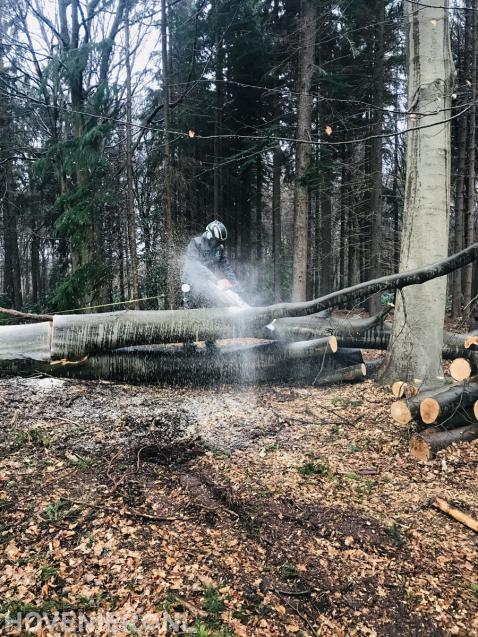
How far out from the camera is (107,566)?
7.43 ft

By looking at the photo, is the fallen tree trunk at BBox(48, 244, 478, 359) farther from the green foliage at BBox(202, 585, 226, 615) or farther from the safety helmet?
the green foliage at BBox(202, 585, 226, 615)

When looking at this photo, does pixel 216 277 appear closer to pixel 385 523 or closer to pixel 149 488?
pixel 149 488

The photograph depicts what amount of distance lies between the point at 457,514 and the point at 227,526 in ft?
5.55

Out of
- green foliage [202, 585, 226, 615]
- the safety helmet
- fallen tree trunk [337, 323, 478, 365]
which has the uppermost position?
the safety helmet

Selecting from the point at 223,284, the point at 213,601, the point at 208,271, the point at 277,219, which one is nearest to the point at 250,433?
the point at 213,601

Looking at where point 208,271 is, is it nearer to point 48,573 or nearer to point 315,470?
point 315,470

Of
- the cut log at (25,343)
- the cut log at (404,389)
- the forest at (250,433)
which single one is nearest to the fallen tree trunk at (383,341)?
the forest at (250,433)

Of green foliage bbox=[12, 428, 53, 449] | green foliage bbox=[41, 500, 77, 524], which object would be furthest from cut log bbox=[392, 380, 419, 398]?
green foliage bbox=[12, 428, 53, 449]

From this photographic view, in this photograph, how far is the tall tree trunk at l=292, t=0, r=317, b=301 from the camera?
37.9ft

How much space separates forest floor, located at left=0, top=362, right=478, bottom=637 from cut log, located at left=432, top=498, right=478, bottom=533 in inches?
2.0

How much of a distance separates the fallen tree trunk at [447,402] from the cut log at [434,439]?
13 centimetres

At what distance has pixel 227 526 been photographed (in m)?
2.70

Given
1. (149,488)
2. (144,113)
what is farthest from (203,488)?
(144,113)

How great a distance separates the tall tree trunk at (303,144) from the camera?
11555mm
